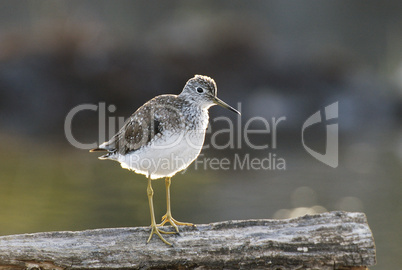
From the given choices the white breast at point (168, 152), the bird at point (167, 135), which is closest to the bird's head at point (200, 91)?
the bird at point (167, 135)

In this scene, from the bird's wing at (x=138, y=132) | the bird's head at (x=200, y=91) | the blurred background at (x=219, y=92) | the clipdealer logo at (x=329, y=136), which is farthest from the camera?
the clipdealer logo at (x=329, y=136)

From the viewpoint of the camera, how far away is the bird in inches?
237

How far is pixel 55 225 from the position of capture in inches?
387

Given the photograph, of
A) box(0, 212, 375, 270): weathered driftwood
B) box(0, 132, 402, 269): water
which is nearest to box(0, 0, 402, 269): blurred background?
box(0, 132, 402, 269): water

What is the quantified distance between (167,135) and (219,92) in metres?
10.2

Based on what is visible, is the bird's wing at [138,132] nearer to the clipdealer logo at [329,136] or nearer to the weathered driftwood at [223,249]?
the weathered driftwood at [223,249]

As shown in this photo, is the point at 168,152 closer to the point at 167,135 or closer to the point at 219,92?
the point at 167,135

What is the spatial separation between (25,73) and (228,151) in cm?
688

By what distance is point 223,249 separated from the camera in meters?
5.54

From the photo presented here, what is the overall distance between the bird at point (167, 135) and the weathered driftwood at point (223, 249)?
0.90ft

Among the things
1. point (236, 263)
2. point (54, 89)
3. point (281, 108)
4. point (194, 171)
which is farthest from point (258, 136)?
point (236, 263)

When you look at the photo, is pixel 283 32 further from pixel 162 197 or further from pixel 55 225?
pixel 55 225

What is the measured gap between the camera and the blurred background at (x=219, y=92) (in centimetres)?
1115

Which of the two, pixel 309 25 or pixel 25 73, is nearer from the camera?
pixel 25 73
